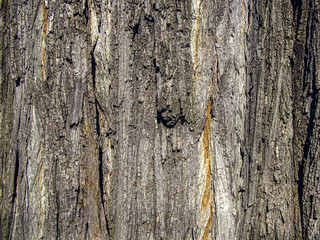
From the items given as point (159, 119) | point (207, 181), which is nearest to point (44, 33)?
point (159, 119)

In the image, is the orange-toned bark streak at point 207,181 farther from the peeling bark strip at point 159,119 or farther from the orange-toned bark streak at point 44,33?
the orange-toned bark streak at point 44,33

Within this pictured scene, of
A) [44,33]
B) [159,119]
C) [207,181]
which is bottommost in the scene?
[207,181]

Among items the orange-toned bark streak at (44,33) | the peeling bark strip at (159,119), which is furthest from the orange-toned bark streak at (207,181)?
the orange-toned bark streak at (44,33)

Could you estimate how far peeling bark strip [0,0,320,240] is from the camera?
3.15ft

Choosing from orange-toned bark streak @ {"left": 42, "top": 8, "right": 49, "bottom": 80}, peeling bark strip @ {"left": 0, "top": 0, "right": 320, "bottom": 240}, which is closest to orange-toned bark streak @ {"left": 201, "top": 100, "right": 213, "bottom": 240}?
peeling bark strip @ {"left": 0, "top": 0, "right": 320, "bottom": 240}

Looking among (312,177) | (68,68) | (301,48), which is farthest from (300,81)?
(68,68)

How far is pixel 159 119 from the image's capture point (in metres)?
0.97

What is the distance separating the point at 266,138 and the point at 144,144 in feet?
1.89

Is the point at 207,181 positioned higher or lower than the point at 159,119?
lower

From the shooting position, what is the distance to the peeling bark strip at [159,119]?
0.96 meters

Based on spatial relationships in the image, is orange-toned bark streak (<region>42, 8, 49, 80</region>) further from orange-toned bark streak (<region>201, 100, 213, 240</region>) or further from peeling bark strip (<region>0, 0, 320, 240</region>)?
orange-toned bark streak (<region>201, 100, 213, 240</region>)

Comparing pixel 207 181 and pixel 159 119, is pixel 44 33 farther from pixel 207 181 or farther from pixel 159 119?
pixel 207 181

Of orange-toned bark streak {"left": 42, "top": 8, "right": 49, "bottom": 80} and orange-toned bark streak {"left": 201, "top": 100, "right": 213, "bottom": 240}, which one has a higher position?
orange-toned bark streak {"left": 42, "top": 8, "right": 49, "bottom": 80}

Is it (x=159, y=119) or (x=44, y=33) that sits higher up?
(x=44, y=33)
